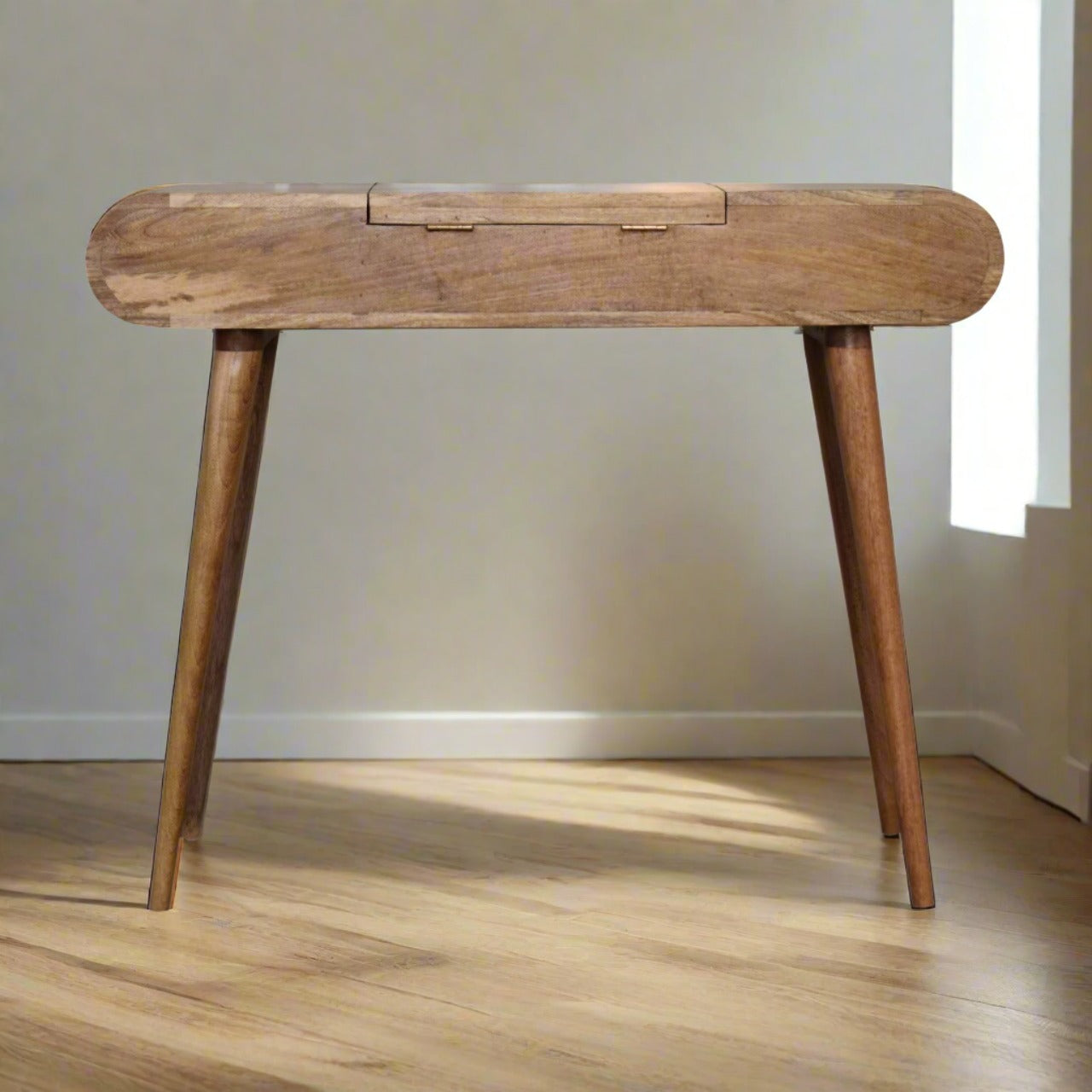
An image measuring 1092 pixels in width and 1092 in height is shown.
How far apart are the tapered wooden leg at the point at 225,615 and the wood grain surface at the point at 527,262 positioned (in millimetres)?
228

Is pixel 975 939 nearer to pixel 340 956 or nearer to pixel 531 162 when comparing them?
pixel 340 956

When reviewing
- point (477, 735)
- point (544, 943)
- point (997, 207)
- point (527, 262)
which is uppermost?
point (997, 207)

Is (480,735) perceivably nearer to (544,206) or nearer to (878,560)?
(878,560)

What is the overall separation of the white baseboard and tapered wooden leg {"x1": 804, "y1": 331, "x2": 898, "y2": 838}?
506 millimetres

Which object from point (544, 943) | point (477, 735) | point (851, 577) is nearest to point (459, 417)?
point (477, 735)

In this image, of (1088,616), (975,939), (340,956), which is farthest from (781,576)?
(340,956)

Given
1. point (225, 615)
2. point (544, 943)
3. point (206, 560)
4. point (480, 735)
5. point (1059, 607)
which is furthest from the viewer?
point (480, 735)

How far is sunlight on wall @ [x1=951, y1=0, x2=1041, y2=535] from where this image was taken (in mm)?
2090

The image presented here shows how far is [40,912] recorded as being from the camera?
129cm

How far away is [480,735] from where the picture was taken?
207 cm

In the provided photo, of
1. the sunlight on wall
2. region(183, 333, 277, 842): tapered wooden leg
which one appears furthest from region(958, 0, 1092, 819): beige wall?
region(183, 333, 277, 842): tapered wooden leg

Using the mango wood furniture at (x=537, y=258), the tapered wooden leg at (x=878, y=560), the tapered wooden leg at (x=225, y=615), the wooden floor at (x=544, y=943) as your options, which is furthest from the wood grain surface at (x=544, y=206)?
the wooden floor at (x=544, y=943)

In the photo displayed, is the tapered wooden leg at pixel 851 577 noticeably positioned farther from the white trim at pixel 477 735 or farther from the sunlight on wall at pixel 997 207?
the sunlight on wall at pixel 997 207

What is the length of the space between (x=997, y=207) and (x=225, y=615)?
4.51ft
